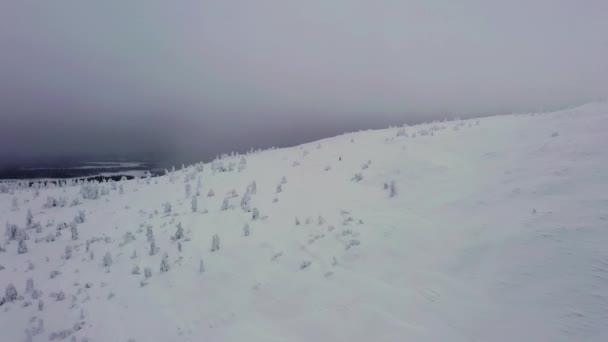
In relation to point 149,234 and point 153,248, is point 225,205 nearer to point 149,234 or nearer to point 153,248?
point 149,234

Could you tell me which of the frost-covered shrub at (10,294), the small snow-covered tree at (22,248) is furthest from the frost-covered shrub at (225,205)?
the small snow-covered tree at (22,248)

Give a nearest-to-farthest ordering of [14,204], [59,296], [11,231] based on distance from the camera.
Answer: [59,296]
[11,231]
[14,204]

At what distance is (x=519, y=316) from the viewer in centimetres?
412

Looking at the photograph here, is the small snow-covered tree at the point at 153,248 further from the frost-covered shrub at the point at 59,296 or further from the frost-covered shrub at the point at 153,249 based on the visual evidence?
the frost-covered shrub at the point at 59,296

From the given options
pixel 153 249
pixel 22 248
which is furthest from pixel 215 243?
pixel 22 248

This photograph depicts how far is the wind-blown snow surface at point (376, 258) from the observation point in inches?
177

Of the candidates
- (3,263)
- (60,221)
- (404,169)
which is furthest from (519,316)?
(60,221)

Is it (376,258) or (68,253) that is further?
(68,253)

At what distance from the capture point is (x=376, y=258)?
623 centimetres

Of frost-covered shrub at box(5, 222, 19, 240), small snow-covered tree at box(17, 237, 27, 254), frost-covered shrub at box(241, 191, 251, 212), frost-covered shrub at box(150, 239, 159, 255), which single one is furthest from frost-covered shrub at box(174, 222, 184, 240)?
frost-covered shrub at box(5, 222, 19, 240)

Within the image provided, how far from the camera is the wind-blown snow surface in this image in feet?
14.8

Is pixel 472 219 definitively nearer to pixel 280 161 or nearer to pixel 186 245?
pixel 186 245

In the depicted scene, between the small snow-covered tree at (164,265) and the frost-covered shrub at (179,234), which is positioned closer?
the small snow-covered tree at (164,265)

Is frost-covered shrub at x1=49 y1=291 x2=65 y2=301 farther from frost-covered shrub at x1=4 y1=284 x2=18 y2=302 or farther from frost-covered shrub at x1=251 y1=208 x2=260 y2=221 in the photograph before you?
frost-covered shrub at x1=251 y1=208 x2=260 y2=221
